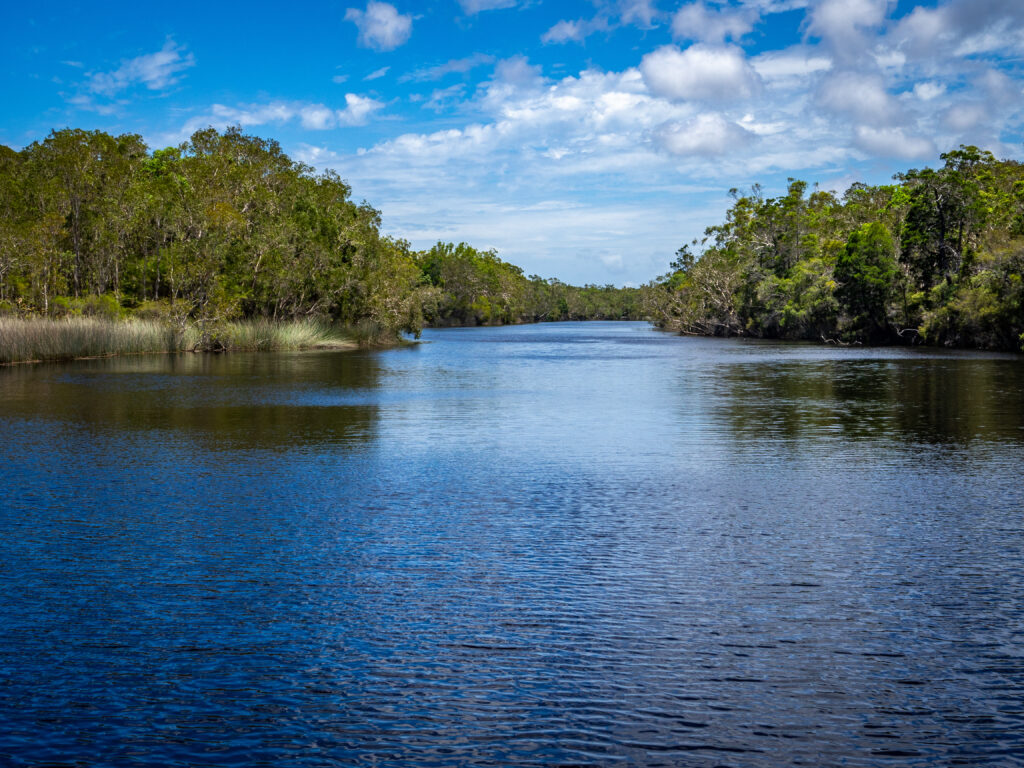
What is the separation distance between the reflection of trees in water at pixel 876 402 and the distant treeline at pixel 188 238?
35.8 meters

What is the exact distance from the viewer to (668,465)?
1500 centimetres

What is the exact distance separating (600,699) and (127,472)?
1101 cm

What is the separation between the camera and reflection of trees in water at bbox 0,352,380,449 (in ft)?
66.5

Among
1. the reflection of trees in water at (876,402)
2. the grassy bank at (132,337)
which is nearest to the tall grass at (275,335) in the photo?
the grassy bank at (132,337)

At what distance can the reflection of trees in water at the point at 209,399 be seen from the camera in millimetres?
20281

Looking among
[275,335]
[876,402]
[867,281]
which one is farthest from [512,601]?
[867,281]

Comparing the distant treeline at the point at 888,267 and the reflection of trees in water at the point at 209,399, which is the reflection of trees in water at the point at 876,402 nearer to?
the reflection of trees in water at the point at 209,399

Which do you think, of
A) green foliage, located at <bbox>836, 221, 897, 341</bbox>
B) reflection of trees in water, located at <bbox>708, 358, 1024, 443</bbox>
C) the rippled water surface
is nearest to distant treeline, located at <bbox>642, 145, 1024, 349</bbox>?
green foliage, located at <bbox>836, 221, 897, 341</bbox>

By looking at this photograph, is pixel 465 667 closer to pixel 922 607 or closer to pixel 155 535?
pixel 922 607

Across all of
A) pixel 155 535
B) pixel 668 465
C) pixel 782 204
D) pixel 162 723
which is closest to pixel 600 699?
pixel 162 723

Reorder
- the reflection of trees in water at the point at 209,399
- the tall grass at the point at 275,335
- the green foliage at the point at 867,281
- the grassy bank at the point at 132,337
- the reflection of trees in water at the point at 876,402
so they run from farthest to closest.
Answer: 1. the green foliage at the point at 867,281
2. the tall grass at the point at 275,335
3. the grassy bank at the point at 132,337
4. the reflection of trees in water at the point at 209,399
5. the reflection of trees in water at the point at 876,402

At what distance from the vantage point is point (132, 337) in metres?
52.2

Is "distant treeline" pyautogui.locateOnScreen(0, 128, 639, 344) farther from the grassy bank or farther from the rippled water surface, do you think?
the rippled water surface

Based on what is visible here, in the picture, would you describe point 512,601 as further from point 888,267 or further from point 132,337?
point 888,267
